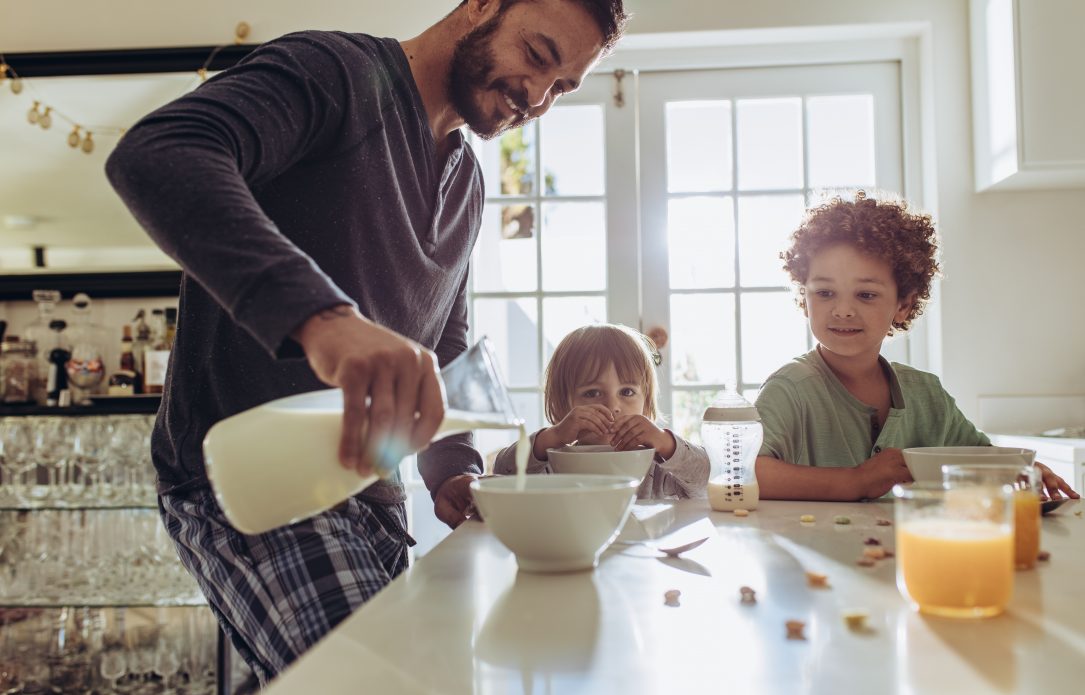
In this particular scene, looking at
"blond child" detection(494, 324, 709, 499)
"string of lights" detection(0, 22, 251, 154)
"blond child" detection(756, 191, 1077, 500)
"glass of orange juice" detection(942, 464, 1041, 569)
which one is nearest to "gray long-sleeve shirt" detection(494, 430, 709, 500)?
"blond child" detection(494, 324, 709, 499)

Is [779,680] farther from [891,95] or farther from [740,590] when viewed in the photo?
[891,95]

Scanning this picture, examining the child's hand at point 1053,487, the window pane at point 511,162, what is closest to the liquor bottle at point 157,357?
the window pane at point 511,162

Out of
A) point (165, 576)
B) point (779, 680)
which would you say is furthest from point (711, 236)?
point (779, 680)

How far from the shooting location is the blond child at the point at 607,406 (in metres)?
1.51

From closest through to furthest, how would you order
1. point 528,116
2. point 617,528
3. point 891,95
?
point 617,528, point 528,116, point 891,95

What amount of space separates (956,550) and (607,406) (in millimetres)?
1225

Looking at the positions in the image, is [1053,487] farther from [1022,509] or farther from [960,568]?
[960,568]

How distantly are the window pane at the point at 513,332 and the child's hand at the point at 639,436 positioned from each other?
1.41m

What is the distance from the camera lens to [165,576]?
2.46 meters

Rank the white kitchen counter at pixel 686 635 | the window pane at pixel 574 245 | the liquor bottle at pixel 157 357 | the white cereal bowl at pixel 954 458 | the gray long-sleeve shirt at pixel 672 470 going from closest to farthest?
the white kitchen counter at pixel 686 635 < the white cereal bowl at pixel 954 458 < the gray long-sleeve shirt at pixel 672 470 < the liquor bottle at pixel 157 357 < the window pane at pixel 574 245

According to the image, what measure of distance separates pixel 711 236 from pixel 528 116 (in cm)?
170

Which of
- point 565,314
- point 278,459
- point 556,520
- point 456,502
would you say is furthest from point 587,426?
point 565,314

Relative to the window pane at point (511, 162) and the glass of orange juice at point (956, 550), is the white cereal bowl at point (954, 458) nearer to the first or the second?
the glass of orange juice at point (956, 550)

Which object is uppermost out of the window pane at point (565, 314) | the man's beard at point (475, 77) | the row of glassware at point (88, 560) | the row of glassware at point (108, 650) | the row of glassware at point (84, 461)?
the man's beard at point (475, 77)
